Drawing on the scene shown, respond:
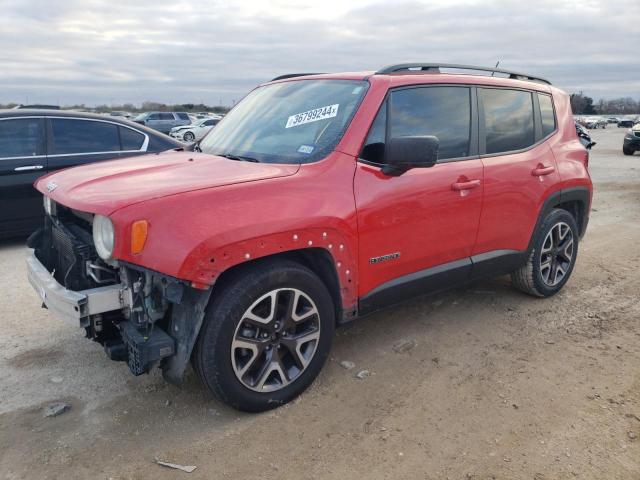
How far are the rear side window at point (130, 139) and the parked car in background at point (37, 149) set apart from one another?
13 mm

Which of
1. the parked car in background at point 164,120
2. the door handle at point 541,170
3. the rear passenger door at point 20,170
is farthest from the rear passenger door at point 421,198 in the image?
the parked car in background at point 164,120

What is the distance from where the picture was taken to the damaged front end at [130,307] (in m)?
2.80

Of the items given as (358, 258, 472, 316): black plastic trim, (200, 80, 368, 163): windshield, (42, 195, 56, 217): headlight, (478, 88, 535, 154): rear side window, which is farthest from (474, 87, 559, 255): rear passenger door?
(42, 195, 56, 217): headlight

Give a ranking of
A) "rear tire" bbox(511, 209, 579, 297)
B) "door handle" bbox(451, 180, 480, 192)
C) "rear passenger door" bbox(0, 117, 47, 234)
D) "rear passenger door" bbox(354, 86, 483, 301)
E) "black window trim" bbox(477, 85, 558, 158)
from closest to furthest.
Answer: "rear passenger door" bbox(354, 86, 483, 301)
"door handle" bbox(451, 180, 480, 192)
"black window trim" bbox(477, 85, 558, 158)
"rear tire" bbox(511, 209, 579, 297)
"rear passenger door" bbox(0, 117, 47, 234)

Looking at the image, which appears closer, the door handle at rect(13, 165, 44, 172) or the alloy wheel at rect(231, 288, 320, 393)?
the alloy wheel at rect(231, 288, 320, 393)

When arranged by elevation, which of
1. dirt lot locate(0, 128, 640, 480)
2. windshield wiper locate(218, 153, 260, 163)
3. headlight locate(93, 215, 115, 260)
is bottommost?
dirt lot locate(0, 128, 640, 480)

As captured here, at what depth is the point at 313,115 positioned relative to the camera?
12.0ft

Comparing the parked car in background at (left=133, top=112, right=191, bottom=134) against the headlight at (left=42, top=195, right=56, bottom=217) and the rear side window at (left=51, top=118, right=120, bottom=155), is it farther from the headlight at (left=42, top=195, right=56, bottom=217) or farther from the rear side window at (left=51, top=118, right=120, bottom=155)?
the headlight at (left=42, top=195, right=56, bottom=217)

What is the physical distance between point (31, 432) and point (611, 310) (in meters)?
4.45

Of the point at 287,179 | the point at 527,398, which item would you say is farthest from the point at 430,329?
the point at 287,179

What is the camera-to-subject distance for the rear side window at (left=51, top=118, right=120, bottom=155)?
663 cm

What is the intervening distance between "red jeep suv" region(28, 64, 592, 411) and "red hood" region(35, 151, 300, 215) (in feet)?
0.05

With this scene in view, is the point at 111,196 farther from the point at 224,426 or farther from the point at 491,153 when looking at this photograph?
the point at 491,153

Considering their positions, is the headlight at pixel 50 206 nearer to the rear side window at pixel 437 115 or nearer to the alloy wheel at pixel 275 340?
the alloy wheel at pixel 275 340
